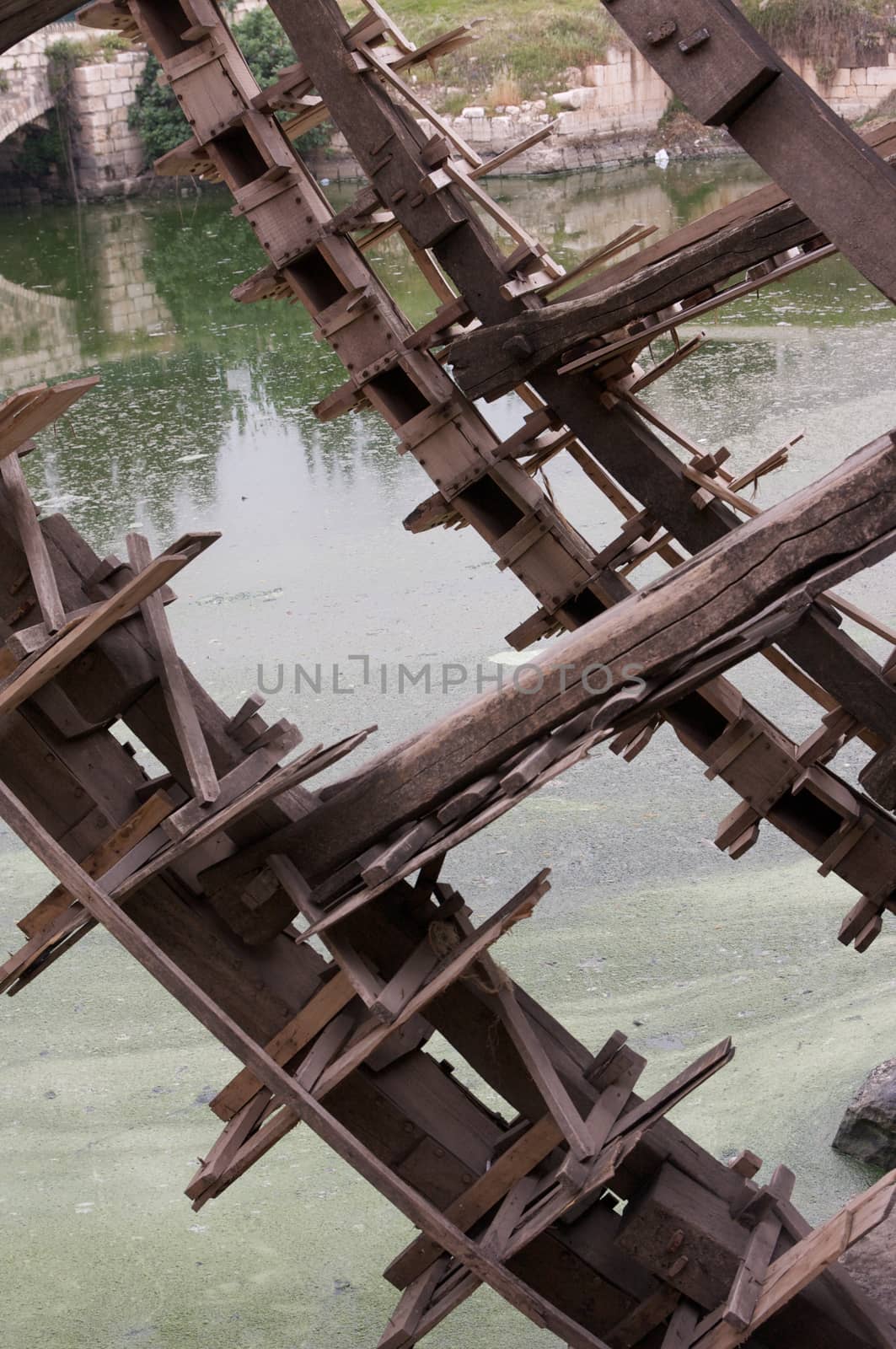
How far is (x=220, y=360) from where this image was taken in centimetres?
995

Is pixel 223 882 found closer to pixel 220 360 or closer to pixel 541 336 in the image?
pixel 541 336

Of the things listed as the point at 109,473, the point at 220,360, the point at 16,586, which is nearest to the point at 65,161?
the point at 220,360

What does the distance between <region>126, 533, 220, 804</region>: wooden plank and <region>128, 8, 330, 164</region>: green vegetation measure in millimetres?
13660

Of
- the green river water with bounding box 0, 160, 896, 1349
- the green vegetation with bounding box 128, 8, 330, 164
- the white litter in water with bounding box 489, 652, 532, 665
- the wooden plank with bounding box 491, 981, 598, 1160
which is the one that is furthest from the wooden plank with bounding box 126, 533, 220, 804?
the green vegetation with bounding box 128, 8, 330, 164

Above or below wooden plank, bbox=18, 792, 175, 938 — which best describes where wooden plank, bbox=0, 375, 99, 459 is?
above

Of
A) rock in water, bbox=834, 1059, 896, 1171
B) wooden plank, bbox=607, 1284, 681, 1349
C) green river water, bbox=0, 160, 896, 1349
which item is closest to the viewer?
wooden plank, bbox=607, 1284, 681, 1349

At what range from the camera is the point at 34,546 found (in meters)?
2.36

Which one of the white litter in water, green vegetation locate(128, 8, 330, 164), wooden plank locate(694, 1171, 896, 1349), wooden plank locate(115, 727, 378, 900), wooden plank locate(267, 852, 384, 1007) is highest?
green vegetation locate(128, 8, 330, 164)

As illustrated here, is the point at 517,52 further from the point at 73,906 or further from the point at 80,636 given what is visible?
the point at 73,906

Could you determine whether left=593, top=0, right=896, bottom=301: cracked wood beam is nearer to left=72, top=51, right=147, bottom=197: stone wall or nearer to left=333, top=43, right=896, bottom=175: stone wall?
left=333, top=43, right=896, bottom=175: stone wall

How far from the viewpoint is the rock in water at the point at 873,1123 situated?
3.60m

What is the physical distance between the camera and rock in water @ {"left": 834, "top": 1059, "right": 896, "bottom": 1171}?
3602 mm

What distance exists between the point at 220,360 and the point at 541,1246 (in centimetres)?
802

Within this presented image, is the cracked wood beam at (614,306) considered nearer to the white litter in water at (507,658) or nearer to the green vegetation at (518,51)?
the white litter in water at (507,658)
